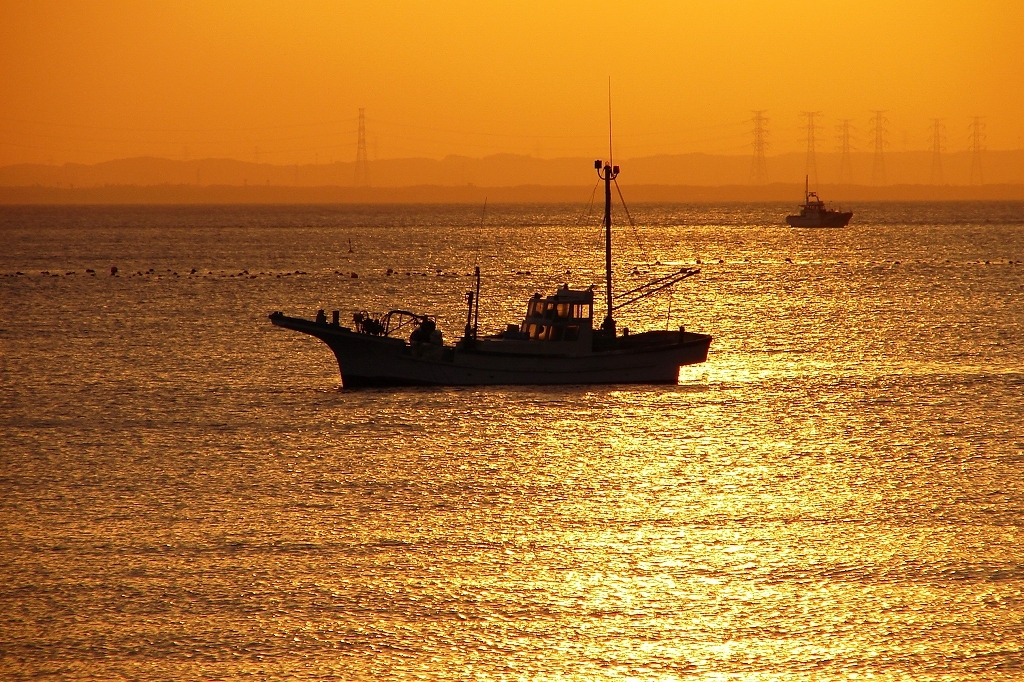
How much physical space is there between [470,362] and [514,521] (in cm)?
2282

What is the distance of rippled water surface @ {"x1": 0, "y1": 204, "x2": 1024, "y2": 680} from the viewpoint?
82.8ft

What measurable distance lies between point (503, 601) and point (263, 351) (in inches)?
1999

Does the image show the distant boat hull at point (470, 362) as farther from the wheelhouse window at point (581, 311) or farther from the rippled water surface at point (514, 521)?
the wheelhouse window at point (581, 311)

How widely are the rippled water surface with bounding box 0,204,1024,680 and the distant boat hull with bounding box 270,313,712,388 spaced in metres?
0.98

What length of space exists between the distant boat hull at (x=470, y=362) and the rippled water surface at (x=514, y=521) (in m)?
0.98

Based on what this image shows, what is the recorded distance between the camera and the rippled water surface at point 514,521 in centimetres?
2525

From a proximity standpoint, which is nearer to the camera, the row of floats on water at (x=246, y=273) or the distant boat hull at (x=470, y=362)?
the distant boat hull at (x=470, y=362)

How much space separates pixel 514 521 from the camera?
34875 mm

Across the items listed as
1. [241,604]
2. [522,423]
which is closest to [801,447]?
[522,423]

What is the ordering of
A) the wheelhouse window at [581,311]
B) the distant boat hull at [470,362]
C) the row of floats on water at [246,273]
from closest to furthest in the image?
the wheelhouse window at [581,311]
the distant boat hull at [470,362]
the row of floats on water at [246,273]

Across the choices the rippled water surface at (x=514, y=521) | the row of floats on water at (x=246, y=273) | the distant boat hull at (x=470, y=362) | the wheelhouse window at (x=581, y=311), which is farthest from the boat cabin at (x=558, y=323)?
the row of floats on water at (x=246, y=273)

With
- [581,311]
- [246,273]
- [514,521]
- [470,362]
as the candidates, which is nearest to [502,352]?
[470,362]

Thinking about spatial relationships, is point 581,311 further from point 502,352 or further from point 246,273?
point 246,273

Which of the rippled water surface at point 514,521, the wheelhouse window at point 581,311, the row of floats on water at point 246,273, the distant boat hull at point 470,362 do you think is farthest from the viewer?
the row of floats on water at point 246,273
